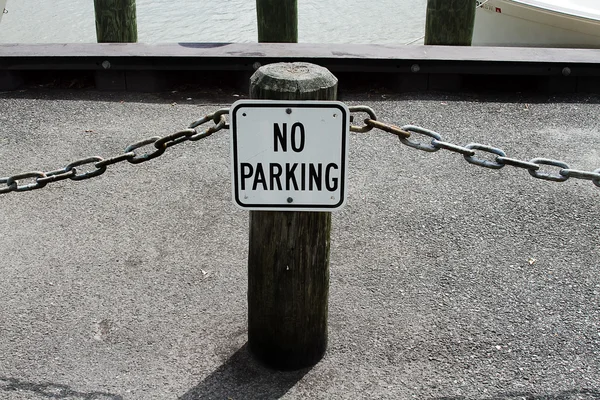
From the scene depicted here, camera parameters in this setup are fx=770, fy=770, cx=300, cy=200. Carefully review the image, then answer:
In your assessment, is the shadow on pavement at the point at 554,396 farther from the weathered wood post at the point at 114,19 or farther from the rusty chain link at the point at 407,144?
the weathered wood post at the point at 114,19

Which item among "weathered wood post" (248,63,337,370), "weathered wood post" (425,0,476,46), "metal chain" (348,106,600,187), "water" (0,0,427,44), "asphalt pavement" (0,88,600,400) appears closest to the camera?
"weathered wood post" (248,63,337,370)

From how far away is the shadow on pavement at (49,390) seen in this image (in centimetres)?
309

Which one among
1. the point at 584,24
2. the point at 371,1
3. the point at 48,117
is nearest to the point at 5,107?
the point at 48,117

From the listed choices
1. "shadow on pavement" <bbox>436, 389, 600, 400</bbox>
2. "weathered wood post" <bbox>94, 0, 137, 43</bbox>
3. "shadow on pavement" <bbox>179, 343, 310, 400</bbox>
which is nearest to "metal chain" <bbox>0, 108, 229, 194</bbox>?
"shadow on pavement" <bbox>179, 343, 310, 400</bbox>

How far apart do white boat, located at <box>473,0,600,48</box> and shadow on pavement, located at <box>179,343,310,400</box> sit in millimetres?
7270

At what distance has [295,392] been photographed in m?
3.13

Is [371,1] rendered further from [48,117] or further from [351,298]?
[351,298]

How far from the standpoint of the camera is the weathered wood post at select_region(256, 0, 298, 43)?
775cm

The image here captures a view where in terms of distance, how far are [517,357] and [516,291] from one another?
0.62 metres

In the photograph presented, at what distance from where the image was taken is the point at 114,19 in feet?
25.3

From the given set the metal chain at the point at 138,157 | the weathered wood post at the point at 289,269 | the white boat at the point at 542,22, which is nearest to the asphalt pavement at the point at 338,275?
the weathered wood post at the point at 289,269

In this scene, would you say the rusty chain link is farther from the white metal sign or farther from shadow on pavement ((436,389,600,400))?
shadow on pavement ((436,389,600,400))

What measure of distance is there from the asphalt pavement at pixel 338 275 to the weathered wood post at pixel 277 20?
1999mm

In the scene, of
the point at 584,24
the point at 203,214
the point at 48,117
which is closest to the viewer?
the point at 203,214
